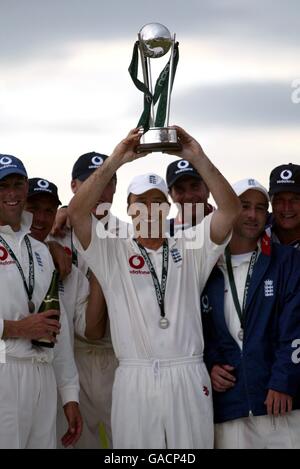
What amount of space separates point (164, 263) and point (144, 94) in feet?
3.59

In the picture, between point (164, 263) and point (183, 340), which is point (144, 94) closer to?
point (164, 263)

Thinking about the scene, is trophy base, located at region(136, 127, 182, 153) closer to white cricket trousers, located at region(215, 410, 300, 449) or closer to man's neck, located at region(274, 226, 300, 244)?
man's neck, located at region(274, 226, 300, 244)

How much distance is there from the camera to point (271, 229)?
638 centimetres

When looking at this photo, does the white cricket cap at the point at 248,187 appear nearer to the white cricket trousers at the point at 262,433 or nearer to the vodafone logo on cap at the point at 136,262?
the vodafone logo on cap at the point at 136,262

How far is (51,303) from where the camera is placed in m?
5.54

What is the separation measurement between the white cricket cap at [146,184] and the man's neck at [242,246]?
56cm

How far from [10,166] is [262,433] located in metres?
2.35

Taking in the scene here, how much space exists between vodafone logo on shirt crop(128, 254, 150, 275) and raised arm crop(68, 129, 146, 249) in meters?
0.41

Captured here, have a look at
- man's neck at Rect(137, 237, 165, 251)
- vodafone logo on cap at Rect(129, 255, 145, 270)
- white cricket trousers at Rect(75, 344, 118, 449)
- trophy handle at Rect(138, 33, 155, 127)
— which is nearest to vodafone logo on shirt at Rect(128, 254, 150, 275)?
vodafone logo on cap at Rect(129, 255, 145, 270)

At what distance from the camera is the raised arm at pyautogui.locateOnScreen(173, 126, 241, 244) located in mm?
5363

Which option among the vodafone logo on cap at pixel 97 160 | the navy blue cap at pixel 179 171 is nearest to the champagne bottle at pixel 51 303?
the vodafone logo on cap at pixel 97 160

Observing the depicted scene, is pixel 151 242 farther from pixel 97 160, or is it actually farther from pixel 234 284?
pixel 97 160

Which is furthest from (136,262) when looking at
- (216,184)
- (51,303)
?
(216,184)

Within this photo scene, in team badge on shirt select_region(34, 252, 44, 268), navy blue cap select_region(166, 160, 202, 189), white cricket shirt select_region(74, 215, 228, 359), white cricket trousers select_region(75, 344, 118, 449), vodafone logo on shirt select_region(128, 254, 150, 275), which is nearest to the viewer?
white cricket shirt select_region(74, 215, 228, 359)
